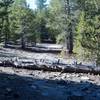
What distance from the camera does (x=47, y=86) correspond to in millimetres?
19250

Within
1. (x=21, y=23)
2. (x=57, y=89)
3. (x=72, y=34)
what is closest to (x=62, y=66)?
(x=57, y=89)

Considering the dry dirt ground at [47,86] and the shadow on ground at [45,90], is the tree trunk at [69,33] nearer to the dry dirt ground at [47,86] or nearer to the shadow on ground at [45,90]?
the dry dirt ground at [47,86]

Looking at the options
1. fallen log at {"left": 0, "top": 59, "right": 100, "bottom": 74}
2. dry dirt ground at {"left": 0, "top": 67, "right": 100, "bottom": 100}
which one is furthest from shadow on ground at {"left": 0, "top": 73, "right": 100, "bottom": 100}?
fallen log at {"left": 0, "top": 59, "right": 100, "bottom": 74}

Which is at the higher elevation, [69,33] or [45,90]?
[69,33]

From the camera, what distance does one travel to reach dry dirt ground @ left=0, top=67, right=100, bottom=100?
16.2 metres

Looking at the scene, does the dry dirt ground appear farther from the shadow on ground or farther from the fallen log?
the fallen log

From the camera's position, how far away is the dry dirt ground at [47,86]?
639 inches

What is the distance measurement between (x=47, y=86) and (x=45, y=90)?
1272mm

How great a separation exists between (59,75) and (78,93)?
6.18 meters

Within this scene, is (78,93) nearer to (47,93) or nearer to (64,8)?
(47,93)

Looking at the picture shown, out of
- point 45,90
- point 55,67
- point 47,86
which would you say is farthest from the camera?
point 55,67

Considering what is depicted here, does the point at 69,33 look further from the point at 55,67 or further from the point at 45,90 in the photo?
the point at 45,90

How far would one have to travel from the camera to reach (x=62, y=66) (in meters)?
24.8

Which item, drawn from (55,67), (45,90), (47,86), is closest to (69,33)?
(55,67)
